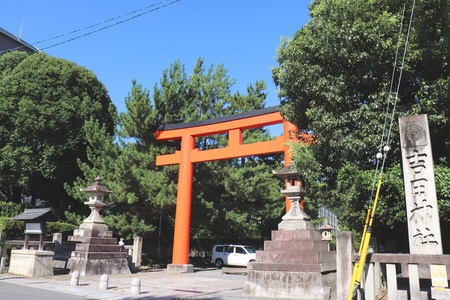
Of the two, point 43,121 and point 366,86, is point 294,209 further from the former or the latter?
point 43,121

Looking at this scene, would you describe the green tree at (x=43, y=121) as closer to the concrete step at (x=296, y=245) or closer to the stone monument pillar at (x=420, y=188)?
the concrete step at (x=296, y=245)

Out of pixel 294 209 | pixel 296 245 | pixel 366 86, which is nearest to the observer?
pixel 366 86

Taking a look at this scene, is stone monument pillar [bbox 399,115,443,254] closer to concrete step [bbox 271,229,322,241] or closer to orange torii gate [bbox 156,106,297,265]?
concrete step [bbox 271,229,322,241]

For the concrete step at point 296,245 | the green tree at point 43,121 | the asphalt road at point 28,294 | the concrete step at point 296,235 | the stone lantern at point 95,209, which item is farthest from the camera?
the green tree at point 43,121

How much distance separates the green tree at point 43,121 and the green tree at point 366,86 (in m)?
15.4

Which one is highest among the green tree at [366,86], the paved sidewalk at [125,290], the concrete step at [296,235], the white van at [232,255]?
the green tree at [366,86]

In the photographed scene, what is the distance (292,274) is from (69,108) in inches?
691

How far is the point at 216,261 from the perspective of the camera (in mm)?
23188

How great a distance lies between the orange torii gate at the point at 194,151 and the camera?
15.5m

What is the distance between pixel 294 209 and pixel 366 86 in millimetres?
4037

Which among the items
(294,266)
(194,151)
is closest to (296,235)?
(294,266)

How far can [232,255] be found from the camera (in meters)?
22.5

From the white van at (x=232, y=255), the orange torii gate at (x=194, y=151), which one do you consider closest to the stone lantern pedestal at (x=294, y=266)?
the orange torii gate at (x=194, y=151)

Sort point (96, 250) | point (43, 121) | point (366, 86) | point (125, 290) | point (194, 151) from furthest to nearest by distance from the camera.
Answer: point (43, 121)
point (194, 151)
point (96, 250)
point (125, 290)
point (366, 86)
